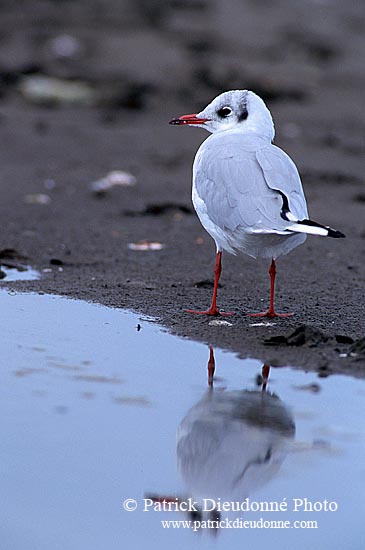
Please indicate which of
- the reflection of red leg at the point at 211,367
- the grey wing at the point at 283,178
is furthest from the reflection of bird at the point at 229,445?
the grey wing at the point at 283,178

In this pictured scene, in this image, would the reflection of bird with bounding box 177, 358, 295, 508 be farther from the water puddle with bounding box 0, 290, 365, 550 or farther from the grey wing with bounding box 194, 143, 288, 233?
the grey wing with bounding box 194, 143, 288, 233

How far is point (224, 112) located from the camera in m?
6.28

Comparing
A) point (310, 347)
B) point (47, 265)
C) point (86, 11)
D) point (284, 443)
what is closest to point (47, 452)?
point (284, 443)

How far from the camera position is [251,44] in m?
15.5

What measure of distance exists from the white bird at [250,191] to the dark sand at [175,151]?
0.44m

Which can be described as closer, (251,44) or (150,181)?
(150,181)

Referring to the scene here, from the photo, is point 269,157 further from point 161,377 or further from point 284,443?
point 284,443

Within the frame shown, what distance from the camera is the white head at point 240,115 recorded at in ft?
20.2

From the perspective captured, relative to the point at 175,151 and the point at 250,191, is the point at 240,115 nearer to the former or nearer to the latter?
the point at 250,191

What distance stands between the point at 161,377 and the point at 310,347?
33.6 inches

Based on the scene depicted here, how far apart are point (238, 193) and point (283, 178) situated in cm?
25

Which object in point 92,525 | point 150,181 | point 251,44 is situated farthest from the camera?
point 251,44

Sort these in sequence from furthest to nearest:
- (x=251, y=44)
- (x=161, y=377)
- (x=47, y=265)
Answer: (x=251, y=44) < (x=47, y=265) < (x=161, y=377)

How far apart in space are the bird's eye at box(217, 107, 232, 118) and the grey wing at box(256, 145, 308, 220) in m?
0.56
